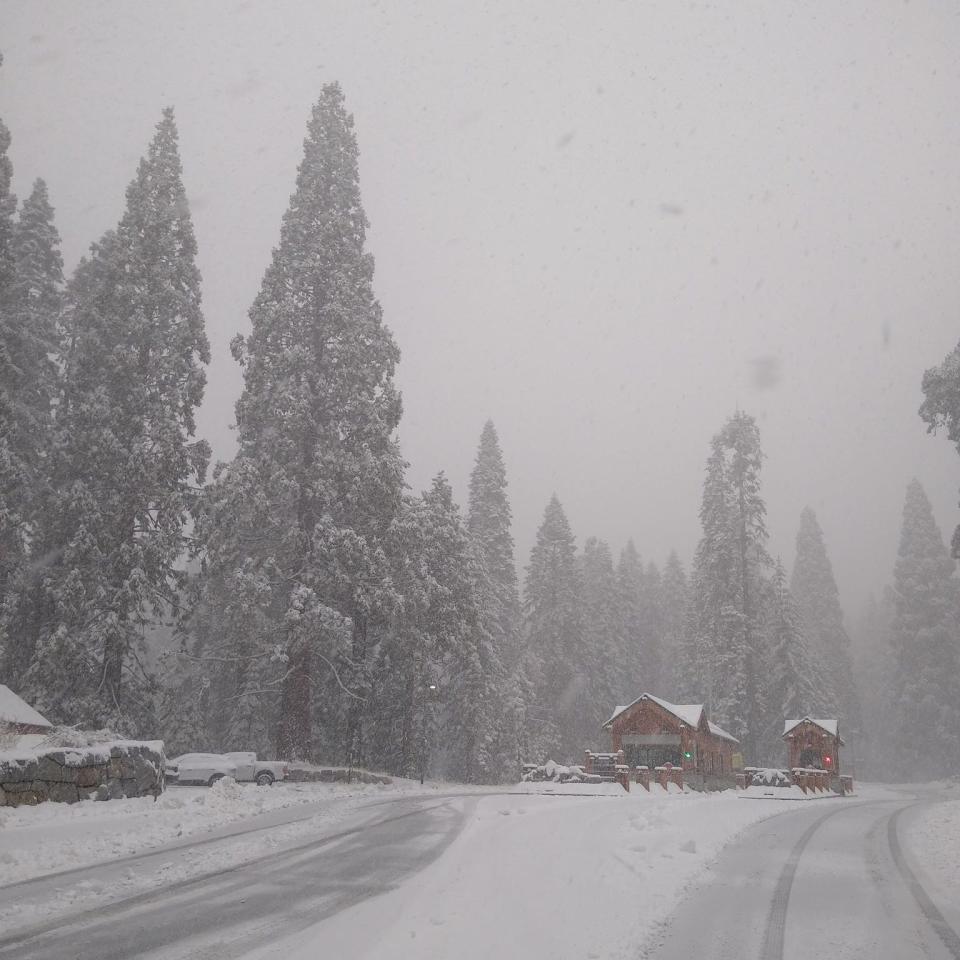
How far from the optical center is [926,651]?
6078 cm

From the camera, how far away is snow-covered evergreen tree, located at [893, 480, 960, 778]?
196 ft

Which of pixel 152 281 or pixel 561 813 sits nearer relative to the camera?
pixel 561 813

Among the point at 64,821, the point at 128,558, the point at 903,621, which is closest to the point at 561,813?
the point at 64,821

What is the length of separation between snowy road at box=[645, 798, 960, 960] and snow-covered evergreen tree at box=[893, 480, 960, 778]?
174 ft

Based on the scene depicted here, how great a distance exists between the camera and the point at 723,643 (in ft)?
167

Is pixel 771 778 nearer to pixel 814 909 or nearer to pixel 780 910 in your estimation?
pixel 814 909

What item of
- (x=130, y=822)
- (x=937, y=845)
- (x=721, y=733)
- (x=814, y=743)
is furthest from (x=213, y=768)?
(x=814, y=743)

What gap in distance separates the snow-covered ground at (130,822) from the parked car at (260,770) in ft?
11.5

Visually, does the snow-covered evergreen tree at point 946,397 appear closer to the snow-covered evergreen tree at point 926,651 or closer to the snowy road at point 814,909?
the snowy road at point 814,909

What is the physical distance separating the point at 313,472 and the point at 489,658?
18.2 meters

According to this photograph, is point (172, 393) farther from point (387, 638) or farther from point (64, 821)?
point (64, 821)

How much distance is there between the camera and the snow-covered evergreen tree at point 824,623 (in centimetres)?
6631

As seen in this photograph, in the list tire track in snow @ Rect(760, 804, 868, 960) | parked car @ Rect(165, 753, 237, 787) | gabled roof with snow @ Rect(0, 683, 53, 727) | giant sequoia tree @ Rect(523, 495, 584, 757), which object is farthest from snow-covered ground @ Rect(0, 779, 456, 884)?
giant sequoia tree @ Rect(523, 495, 584, 757)

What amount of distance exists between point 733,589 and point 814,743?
1053 centimetres
